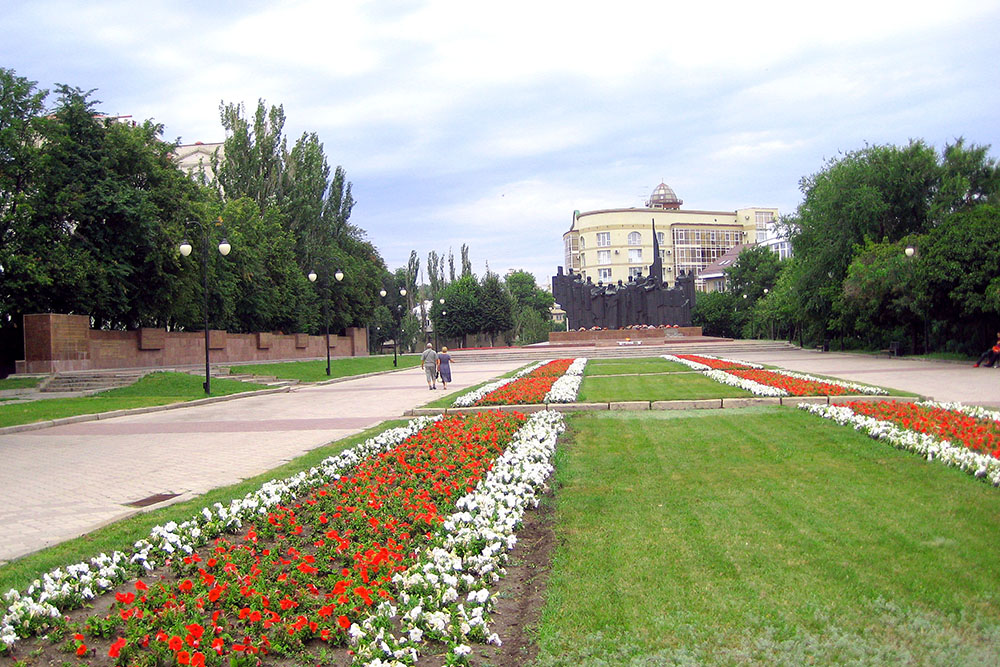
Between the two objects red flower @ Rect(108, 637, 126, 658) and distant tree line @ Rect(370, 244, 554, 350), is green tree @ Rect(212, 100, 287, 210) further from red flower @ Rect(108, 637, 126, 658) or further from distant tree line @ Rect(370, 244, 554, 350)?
red flower @ Rect(108, 637, 126, 658)

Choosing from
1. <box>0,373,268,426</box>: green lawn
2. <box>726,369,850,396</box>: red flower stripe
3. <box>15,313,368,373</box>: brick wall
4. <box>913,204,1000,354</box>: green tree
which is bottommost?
<box>0,373,268,426</box>: green lawn

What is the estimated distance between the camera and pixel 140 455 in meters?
11.4

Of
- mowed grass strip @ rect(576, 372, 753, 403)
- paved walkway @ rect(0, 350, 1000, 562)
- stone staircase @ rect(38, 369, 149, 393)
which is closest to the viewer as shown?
paved walkway @ rect(0, 350, 1000, 562)


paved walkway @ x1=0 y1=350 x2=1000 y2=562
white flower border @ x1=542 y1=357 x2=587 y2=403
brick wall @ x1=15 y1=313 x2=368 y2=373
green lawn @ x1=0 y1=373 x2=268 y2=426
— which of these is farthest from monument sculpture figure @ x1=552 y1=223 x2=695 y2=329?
white flower border @ x1=542 y1=357 x2=587 y2=403

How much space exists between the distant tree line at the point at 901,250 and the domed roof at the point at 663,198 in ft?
225

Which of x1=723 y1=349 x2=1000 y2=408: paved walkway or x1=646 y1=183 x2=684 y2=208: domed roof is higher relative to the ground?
x1=646 y1=183 x2=684 y2=208: domed roof

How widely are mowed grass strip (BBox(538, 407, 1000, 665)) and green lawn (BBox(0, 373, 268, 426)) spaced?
14057 millimetres

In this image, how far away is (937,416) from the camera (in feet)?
34.2

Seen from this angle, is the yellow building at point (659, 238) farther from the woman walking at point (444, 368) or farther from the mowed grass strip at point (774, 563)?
the mowed grass strip at point (774, 563)

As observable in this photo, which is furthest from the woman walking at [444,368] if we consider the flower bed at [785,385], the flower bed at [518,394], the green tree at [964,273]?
the green tree at [964,273]

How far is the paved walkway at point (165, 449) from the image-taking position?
24.6 ft

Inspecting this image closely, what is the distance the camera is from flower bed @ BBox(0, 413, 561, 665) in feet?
12.9

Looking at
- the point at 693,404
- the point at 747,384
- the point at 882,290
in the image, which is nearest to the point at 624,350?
the point at 882,290

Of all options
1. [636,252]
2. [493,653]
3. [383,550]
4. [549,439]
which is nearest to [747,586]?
[493,653]
